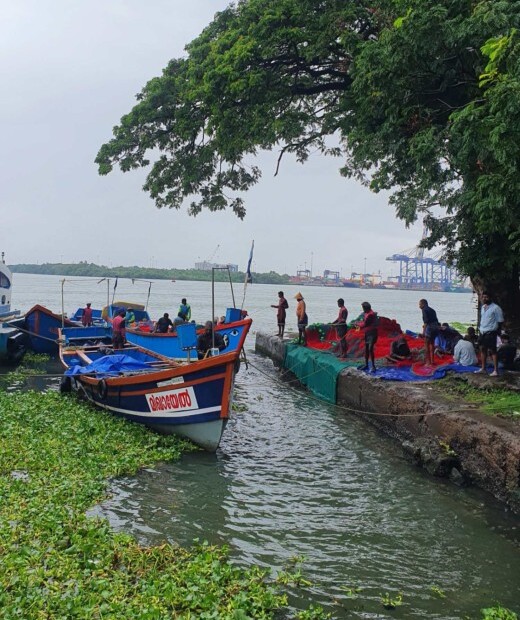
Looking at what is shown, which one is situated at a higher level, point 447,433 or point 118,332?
point 118,332

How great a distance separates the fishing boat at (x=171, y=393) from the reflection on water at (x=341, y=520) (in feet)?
2.22

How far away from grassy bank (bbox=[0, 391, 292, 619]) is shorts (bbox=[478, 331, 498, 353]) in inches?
297

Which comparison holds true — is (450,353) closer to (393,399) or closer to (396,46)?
(393,399)

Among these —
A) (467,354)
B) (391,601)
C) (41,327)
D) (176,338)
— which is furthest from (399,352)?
(41,327)

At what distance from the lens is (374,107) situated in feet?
41.6

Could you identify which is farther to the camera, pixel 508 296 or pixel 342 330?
pixel 342 330

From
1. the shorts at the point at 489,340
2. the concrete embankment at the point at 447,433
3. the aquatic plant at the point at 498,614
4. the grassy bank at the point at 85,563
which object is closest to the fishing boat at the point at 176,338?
the concrete embankment at the point at 447,433

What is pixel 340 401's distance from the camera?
50.7 ft

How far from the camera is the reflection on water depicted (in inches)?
242

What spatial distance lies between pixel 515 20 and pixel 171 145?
1129 centimetres

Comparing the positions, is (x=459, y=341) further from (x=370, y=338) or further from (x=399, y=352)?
(x=370, y=338)

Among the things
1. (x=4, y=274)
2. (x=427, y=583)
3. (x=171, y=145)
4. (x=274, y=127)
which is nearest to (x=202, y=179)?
(x=171, y=145)

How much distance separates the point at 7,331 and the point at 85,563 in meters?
16.5

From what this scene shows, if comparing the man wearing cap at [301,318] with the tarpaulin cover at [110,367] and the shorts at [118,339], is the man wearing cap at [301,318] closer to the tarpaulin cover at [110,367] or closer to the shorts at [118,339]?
the shorts at [118,339]
